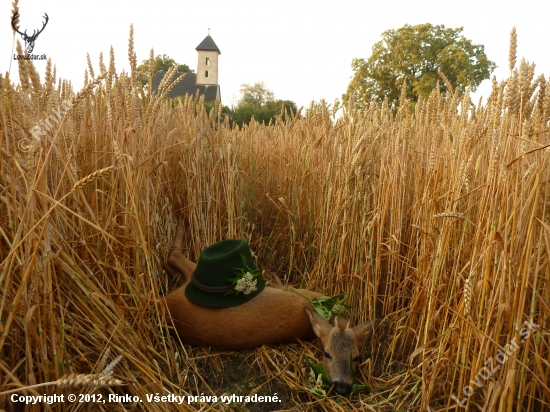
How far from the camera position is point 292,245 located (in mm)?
2594

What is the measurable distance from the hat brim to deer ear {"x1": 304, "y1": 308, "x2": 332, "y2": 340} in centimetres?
29

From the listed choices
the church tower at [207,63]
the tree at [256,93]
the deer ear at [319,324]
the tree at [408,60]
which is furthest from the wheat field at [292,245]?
the church tower at [207,63]

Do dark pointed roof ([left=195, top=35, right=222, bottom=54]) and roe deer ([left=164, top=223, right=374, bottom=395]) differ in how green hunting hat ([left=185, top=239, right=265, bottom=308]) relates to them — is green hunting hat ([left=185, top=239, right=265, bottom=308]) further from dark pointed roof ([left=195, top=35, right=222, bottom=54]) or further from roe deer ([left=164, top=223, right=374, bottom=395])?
dark pointed roof ([left=195, top=35, right=222, bottom=54])

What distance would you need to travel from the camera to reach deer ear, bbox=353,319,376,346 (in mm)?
1814

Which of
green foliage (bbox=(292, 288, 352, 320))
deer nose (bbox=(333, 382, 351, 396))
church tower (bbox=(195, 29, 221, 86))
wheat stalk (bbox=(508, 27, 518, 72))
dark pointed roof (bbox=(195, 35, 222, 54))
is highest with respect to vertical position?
dark pointed roof (bbox=(195, 35, 222, 54))

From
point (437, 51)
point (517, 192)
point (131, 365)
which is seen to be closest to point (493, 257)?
point (517, 192)

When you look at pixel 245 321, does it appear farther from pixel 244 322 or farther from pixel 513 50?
pixel 513 50

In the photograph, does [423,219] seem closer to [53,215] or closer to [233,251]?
[233,251]

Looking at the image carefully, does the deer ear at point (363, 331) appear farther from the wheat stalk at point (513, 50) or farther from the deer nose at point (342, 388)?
the wheat stalk at point (513, 50)

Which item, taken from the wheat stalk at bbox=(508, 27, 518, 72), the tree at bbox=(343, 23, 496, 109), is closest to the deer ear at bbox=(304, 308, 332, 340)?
the wheat stalk at bbox=(508, 27, 518, 72)

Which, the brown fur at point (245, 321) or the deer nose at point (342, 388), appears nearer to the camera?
the deer nose at point (342, 388)

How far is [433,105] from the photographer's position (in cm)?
265

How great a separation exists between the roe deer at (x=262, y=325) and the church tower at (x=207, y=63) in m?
42.2

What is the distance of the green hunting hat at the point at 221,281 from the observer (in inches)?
74.9
